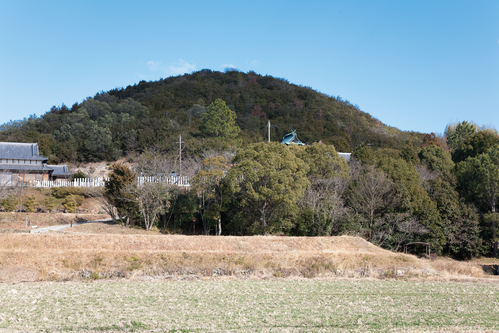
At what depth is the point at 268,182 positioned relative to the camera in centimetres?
2578

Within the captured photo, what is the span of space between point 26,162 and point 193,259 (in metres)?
34.0

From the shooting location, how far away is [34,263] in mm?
15914

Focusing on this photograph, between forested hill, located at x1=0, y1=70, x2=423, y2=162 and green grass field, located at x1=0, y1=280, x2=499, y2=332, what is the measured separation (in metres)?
35.5

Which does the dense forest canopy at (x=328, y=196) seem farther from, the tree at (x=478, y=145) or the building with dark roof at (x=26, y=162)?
the building with dark roof at (x=26, y=162)

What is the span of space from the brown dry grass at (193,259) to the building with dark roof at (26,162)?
26916 millimetres

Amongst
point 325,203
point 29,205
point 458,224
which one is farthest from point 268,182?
point 29,205

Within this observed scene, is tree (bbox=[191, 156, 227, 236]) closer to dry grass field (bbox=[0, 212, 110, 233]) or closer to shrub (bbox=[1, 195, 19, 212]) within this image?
dry grass field (bbox=[0, 212, 110, 233])

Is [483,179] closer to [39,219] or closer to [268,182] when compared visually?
[268,182]

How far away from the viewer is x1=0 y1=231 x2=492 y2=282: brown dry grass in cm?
1610

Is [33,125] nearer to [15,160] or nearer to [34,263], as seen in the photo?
[15,160]

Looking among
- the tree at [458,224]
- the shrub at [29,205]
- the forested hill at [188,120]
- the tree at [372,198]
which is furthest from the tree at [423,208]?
the shrub at [29,205]

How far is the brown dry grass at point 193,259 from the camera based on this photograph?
16.1 m

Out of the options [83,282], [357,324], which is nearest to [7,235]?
[83,282]

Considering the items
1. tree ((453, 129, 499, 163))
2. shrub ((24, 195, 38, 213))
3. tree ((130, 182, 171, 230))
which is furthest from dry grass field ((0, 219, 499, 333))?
tree ((453, 129, 499, 163))
